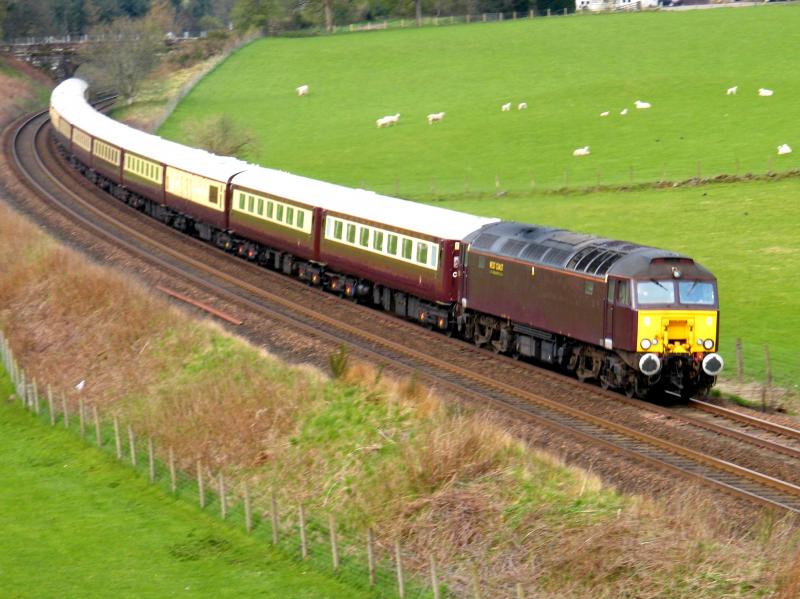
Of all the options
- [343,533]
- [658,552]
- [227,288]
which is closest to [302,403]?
[343,533]

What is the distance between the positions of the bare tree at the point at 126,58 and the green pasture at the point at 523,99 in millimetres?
5116

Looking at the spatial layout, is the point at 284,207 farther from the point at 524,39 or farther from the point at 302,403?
the point at 524,39

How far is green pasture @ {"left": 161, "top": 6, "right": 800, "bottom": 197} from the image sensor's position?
71000mm

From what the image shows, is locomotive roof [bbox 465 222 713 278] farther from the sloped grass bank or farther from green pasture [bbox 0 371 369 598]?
green pasture [bbox 0 371 369 598]

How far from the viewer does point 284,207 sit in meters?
45.7

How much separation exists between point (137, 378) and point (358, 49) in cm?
8706

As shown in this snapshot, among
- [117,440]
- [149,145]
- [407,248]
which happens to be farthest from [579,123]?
[117,440]

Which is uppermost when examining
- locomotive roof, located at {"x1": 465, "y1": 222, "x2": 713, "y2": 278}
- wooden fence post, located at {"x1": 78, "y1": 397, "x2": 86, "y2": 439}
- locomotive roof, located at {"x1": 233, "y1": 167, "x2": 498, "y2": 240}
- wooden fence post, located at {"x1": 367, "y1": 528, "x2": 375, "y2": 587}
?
locomotive roof, located at {"x1": 465, "y1": 222, "x2": 713, "y2": 278}

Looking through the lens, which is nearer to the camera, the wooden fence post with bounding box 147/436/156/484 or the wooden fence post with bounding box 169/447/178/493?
the wooden fence post with bounding box 169/447/178/493

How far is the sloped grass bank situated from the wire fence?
0.63 ft

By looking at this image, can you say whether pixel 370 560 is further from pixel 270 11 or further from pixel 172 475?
pixel 270 11

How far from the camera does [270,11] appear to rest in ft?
456

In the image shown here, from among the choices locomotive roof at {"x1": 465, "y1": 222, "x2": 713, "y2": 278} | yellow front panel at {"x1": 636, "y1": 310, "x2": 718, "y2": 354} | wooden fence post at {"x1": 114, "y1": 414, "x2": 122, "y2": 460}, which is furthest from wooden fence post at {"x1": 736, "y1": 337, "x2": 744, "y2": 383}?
wooden fence post at {"x1": 114, "y1": 414, "x2": 122, "y2": 460}

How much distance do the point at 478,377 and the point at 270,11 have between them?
113m
